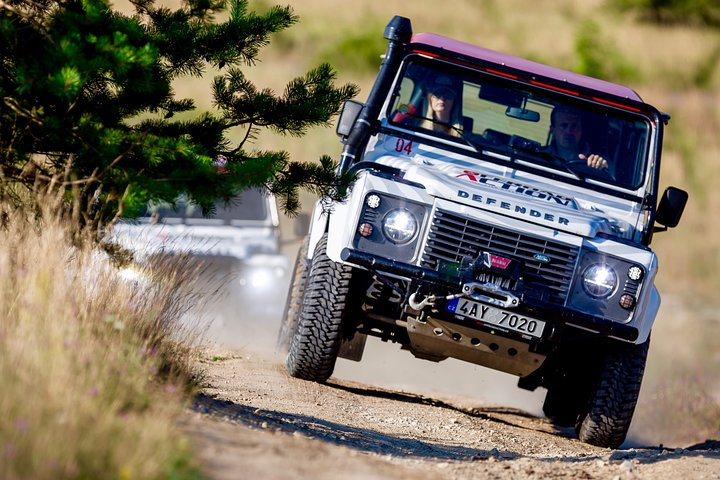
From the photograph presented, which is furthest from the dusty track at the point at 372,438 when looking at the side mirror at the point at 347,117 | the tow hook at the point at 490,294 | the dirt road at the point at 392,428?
the side mirror at the point at 347,117

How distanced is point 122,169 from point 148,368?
3.63 feet

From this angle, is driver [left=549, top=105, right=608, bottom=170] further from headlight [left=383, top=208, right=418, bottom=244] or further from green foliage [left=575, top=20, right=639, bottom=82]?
green foliage [left=575, top=20, right=639, bottom=82]

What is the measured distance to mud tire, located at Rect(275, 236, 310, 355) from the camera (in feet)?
28.8

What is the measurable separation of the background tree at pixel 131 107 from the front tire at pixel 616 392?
213cm

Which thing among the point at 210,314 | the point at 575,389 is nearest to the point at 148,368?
the point at 575,389

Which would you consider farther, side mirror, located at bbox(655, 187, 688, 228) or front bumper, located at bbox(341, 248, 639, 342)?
side mirror, located at bbox(655, 187, 688, 228)

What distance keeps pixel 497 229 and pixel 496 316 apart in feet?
1.67

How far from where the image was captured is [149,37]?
237 inches

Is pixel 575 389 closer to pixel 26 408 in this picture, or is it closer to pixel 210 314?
pixel 210 314

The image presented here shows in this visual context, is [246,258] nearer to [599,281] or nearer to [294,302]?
[294,302]

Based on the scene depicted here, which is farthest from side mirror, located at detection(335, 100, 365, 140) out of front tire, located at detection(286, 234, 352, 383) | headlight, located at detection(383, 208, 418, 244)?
headlight, located at detection(383, 208, 418, 244)

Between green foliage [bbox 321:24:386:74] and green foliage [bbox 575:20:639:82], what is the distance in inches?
226

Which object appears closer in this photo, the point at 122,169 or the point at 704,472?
the point at 122,169

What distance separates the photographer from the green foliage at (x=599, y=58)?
106 feet
